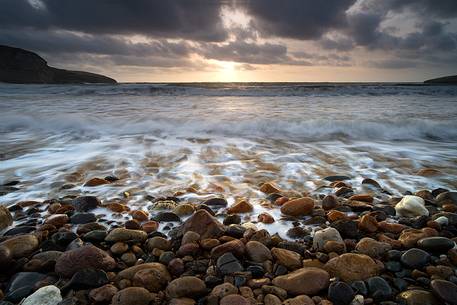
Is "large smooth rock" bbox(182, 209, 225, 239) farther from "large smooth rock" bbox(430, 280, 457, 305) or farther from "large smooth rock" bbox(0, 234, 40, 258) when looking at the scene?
"large smooth rock" bbox(430, 280, 457, 305)

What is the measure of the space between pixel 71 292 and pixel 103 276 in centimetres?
18

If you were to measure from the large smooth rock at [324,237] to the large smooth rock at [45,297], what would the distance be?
1655mm

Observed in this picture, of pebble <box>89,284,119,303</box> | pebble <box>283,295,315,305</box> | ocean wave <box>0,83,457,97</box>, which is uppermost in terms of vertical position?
ocean wave <box>0,83,457,97</box>

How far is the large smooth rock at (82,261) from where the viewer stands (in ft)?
6.45

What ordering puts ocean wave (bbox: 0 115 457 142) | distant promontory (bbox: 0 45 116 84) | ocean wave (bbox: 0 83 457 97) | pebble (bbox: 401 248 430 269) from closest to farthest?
pebble (bbox: 401 248 430 269) → ocean wave (bbox: 0 115 457 142) → ocean wave (bbox: 0 83 457 97) → distant promontory (bbox: 0 45 116 84)

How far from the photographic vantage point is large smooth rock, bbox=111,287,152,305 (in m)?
1.73

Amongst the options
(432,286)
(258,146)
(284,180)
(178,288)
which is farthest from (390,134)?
(178,288)

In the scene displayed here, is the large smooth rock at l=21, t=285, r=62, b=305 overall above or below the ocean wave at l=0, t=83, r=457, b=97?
below

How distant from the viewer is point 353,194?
11.1 feet

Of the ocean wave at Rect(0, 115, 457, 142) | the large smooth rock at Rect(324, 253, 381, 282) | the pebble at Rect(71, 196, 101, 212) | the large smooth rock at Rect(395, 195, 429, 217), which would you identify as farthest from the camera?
the ocean wave at Rect(0, 115, 457, 142)

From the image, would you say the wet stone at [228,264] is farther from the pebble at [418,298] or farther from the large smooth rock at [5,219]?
the large smooth rock at [5,219]

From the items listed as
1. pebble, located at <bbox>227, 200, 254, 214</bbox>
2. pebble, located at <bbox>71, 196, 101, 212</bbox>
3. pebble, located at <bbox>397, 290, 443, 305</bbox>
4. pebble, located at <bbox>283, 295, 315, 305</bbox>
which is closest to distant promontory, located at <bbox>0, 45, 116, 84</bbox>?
pebble, located at <bbox>71, 196, 101, 212</bbox>

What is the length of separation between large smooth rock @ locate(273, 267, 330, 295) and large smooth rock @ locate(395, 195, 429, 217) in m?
1.36

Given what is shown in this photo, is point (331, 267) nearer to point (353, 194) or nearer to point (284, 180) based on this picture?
point (353, 194)
